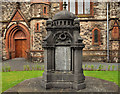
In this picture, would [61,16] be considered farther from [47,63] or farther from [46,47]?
[47,63]

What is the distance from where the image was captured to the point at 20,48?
716 inches

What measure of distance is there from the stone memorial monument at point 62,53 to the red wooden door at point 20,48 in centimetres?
1367

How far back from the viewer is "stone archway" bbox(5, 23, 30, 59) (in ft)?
55.7

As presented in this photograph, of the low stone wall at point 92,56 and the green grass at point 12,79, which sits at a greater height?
the low stone wall at point 92,56

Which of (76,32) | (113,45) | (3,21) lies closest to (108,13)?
(113,45)

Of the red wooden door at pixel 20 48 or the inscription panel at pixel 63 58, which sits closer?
the inscription panel at pixel 63 58

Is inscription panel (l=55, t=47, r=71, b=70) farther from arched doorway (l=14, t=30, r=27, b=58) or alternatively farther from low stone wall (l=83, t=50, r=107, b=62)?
arched doorway (l=14, t=30, r=27, b=58)

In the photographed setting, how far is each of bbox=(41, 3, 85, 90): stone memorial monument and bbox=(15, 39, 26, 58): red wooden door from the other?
44.9 ft

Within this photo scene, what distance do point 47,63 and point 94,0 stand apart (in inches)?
541

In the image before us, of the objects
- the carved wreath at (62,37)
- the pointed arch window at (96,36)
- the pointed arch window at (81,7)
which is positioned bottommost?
the carved wreath at (62,37)

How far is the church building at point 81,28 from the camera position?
15016 millimetres

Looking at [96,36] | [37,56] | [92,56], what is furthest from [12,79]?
[96,36]

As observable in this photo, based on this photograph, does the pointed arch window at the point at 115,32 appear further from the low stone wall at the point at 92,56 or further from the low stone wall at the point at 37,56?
the low stone wall at the point at 37,56

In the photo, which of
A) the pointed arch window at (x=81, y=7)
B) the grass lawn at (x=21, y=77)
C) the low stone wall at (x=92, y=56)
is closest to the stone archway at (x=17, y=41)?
the low stone wall at (x=92, y=56)
